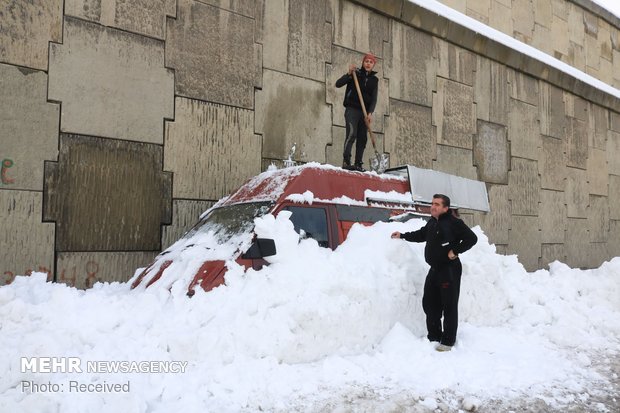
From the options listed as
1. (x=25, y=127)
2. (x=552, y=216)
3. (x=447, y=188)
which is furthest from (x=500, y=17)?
(x=25, y=127)

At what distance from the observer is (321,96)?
27.8 feet

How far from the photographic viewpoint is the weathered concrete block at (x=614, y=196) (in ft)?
48.2

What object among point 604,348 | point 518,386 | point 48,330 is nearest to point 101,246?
point 48,330

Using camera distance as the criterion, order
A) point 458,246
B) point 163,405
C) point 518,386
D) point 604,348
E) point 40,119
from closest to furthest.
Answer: point 163,405
point 518,386
point 458,246
point 604,348
point 40,119

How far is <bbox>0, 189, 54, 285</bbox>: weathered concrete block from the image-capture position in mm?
5695

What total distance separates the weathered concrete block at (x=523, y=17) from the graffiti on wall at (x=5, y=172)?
11.7 metres

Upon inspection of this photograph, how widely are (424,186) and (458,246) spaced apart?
1.76 m

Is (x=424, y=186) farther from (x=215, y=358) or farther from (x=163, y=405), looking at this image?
(x=163, y=405)

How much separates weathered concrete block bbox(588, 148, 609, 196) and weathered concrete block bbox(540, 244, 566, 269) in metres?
2.52

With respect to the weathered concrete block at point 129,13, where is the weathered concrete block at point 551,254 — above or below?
below

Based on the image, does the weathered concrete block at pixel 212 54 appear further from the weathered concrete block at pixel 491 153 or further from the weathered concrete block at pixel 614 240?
the weathered concrete block at pixel 614 240

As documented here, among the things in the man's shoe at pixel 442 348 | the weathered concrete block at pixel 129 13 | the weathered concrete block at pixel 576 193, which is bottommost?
the man's shoe at pixel 442 348

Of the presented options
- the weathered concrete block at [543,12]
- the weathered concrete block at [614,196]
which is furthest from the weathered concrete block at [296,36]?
the weathered concrete block at [614,196]

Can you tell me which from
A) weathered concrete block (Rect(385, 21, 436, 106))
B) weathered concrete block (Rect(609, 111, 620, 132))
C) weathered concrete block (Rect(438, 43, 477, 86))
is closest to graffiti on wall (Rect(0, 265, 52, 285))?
weathered concrete block (Rect(385, 21, 436, 106))
